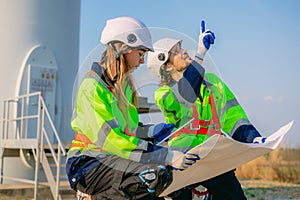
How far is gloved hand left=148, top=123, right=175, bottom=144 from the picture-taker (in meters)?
3.17

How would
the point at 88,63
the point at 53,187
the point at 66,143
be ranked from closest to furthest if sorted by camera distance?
the point at 88,63
the point at 53,187
the point at 66,143

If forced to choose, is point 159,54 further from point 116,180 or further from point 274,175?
point 274,175

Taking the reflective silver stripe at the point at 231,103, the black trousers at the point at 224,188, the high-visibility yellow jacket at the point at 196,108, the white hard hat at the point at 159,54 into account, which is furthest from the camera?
the black trousers at the point at 224,188

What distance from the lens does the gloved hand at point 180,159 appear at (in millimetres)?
2861

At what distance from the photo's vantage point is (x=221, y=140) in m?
2.83

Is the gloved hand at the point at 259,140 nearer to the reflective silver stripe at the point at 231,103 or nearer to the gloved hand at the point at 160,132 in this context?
the reflective silver stripe at the point at 231,103

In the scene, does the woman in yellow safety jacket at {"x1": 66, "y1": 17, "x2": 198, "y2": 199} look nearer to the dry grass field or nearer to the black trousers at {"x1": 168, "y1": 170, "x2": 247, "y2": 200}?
the black trousers at {"x1": 168, "y1": 170, "x2": 247, "y2": 200}

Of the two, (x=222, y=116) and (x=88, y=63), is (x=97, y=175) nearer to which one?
(x=88, y=63)

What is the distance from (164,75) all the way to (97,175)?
675 mm

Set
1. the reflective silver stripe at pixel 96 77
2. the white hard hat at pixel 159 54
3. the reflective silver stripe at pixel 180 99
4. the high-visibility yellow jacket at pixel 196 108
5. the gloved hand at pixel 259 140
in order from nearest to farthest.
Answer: the reflective silver stripe at pixel 96 77, the white hard hat at pixel 159 54, the high-visibility yellow jacket at pixel 196 108, the reflective silver stripe at pixel 180 99, the gloved hand at pixel 259 140

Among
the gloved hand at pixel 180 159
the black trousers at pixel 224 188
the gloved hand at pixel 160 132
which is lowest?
the black trousers at pixel 224 188

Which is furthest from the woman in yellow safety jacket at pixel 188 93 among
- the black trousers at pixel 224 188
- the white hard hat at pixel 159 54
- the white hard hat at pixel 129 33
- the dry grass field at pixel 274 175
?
the dry grass field at pixel 274 175

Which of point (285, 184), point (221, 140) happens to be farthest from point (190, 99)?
point (285, 184)

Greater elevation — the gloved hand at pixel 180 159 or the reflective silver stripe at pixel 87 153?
the gloved hand at pixel 180 159
